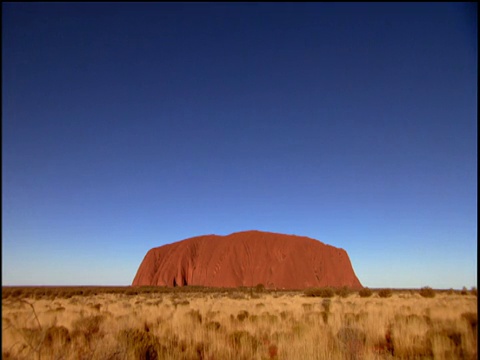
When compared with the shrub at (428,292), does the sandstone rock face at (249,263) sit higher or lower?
higher

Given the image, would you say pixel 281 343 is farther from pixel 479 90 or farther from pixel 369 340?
pixel 479 90

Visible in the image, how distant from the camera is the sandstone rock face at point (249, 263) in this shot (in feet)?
200

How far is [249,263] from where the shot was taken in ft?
207

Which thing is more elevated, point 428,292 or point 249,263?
point 249,263

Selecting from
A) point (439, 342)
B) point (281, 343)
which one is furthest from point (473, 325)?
point (281, 343)

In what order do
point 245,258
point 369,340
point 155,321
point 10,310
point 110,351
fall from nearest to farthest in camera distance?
point 10,310, point 110,351, point 369,340, point 155,321, point 245,258

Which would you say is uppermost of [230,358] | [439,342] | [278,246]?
[278,246]

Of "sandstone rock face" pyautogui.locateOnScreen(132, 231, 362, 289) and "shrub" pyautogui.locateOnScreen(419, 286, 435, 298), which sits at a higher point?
"sandstone rock face" pyautogui.locateOnScreen(132, 231, 362, 289)

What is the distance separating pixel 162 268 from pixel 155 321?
58.3 m

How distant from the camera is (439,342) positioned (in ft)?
20.1

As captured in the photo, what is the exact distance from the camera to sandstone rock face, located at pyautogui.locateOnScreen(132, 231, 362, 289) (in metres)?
60.9

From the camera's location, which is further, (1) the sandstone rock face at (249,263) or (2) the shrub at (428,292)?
(1) the sandstone rock face at (249,263)

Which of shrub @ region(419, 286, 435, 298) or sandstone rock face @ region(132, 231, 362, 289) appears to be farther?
sandstone rock face @ region(132, 231, 362, 289)

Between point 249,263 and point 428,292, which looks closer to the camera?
point 428,292
